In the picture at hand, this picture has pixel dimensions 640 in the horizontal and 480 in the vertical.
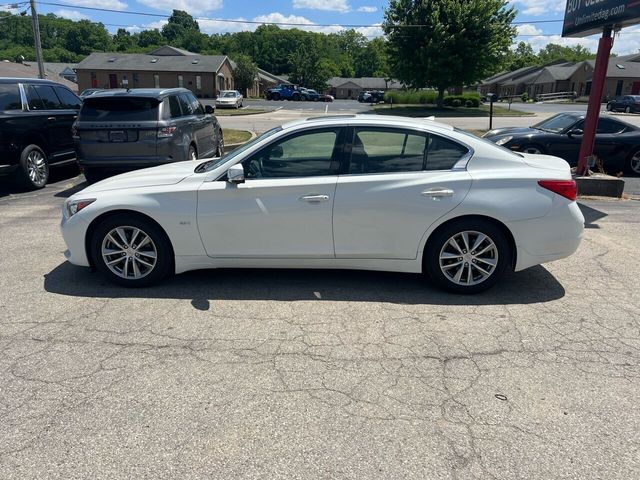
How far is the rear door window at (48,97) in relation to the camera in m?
9.37

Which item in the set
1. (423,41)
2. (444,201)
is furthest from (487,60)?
(444,201)

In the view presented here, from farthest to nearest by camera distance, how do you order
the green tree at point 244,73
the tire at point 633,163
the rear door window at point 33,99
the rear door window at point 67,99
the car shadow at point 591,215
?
the green tree at point 244,73
the tire at point 633,163
the rear door window at point 67,99
the rear door window at point 33,99
the car shadow at point 591,215

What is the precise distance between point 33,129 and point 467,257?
26.8ft

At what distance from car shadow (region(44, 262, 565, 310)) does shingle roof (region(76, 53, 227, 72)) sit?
63692 millimetres

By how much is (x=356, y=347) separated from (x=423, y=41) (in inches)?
1544

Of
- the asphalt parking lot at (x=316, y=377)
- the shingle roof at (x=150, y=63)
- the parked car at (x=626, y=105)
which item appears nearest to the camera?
the asphalt parking lot at (x=316, y=377)

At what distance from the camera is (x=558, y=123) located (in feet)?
38.5

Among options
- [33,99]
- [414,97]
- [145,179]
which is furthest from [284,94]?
[145,179]

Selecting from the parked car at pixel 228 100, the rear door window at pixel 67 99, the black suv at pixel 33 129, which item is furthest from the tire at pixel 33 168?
the parked car at pixel 228 100

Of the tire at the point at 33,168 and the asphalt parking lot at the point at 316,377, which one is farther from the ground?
the tire at the point at 33,168

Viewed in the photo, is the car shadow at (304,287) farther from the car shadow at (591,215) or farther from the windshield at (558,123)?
the windshield at (558,123)

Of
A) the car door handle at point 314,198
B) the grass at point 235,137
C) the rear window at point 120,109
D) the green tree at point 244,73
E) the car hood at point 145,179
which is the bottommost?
the grass at point 235,137

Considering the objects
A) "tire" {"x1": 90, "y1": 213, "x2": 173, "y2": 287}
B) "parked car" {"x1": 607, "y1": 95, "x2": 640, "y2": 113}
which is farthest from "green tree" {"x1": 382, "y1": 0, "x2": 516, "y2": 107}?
"tire" {"x1": 90, "y1": 213, "x2": 173, "y2": 287}

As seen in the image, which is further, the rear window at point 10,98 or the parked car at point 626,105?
the parked car at point 626,105
